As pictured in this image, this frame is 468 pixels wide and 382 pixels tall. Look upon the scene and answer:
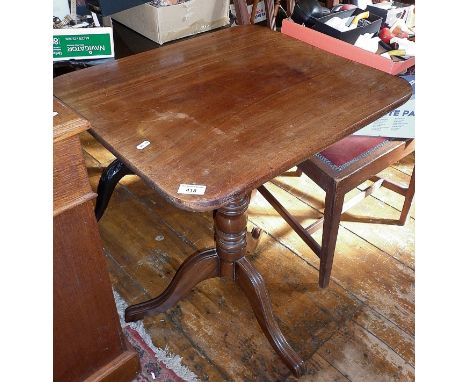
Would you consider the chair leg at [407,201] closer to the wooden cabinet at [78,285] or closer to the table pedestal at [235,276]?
the table pedestal at [235,276]

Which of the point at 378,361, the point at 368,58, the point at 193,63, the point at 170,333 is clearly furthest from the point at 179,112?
the point at 378,361

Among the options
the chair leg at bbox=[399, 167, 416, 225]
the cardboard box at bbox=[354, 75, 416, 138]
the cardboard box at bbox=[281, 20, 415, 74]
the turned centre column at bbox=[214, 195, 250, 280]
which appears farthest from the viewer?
the chair leg at bbox=[399, 167, 416, 225]

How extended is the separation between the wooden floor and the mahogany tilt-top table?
0.10m

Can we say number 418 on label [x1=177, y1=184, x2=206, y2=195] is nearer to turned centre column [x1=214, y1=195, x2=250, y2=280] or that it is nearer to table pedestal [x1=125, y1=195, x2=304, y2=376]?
turned centre column [x1=214, y1=195, x2=250, y2=280]

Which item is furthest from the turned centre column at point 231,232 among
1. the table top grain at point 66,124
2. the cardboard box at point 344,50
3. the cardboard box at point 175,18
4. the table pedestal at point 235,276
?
the cardboard box at point 175,18

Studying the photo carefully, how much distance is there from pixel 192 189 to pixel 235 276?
0.63m

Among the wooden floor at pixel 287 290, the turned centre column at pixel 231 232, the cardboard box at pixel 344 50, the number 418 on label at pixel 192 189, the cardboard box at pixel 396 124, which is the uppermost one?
the cardboard box at pixel 344 50

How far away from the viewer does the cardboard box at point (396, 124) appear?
1.40m

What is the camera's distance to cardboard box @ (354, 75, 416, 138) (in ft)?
4.60

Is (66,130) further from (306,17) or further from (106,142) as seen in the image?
(306,17)

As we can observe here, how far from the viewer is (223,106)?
1012 mm

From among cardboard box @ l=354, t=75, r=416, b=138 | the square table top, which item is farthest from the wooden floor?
the square table top

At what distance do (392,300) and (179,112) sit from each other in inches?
40.1

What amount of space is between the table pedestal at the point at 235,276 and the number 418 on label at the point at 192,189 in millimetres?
430
